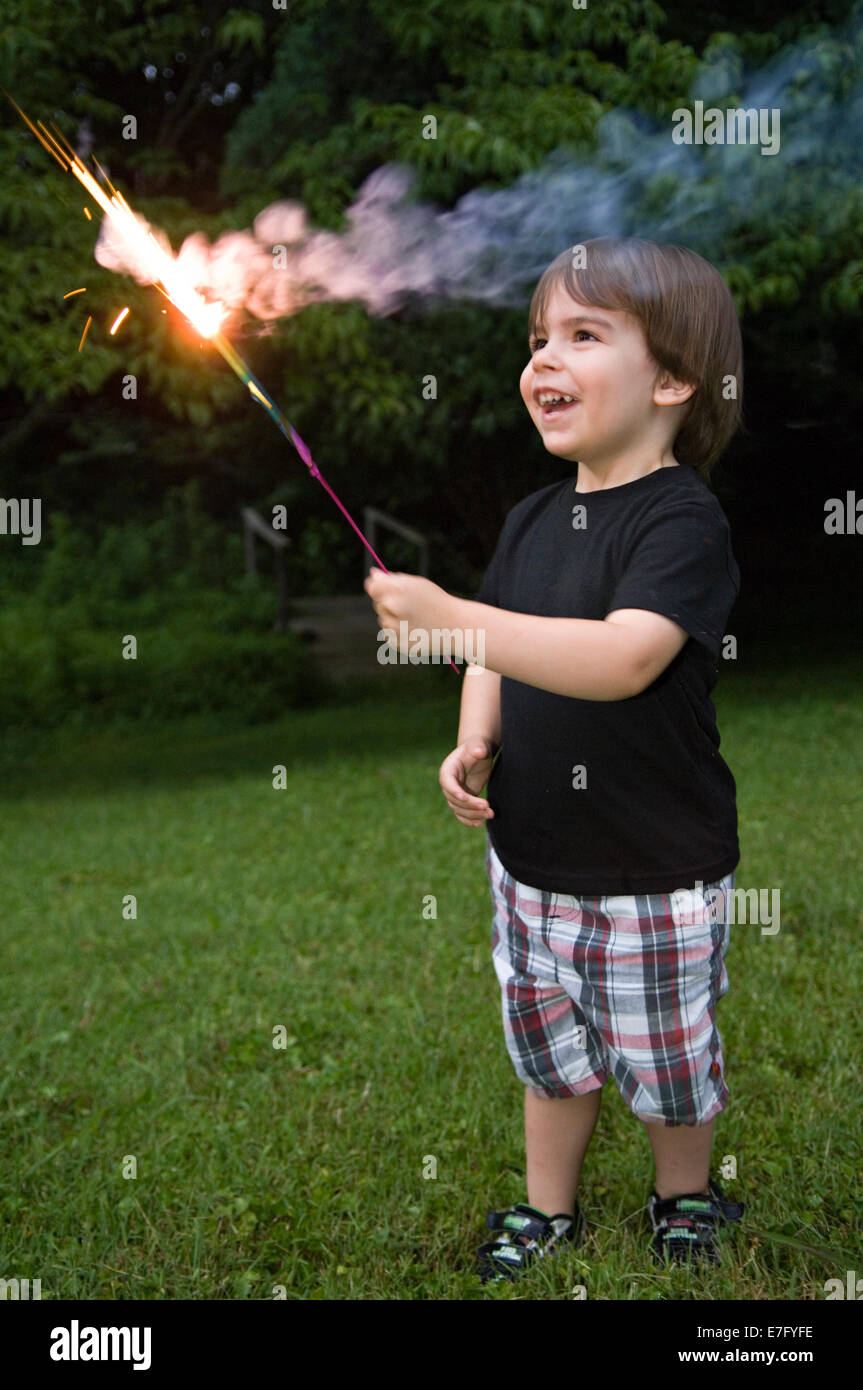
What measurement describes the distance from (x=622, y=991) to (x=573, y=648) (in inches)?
24.8

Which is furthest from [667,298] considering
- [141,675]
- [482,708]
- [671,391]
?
[141,675]

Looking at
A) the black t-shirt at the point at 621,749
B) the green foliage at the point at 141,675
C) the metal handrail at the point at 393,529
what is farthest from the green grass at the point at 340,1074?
the metal handrail at the point at 393,529

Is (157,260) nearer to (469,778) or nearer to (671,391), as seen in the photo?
(671,391)

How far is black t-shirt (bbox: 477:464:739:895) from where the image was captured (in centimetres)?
199

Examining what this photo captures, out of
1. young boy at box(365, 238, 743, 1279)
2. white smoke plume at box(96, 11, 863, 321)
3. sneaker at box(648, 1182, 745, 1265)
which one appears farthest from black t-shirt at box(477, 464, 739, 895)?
white smoke plume at box(96, 11, 863, 321)

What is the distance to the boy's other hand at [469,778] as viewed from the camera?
207cm

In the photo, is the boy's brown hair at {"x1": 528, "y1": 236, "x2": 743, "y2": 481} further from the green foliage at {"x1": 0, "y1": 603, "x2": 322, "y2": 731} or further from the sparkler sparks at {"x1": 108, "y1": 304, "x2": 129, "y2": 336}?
the green foliage at {"x1": 0, "y1": 603, "x2": 322, "y2": 731}

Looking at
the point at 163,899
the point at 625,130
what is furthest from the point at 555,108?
the point at 163,899

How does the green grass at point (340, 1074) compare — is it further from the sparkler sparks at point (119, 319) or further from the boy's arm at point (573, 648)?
the sparkler sparks at point (119, 319)

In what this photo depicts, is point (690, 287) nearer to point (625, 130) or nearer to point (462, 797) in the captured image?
point (462, 797)

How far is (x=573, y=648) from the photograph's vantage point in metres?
1.76

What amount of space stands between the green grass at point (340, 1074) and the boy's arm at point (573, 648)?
42.6 inches

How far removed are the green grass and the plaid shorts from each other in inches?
13.2

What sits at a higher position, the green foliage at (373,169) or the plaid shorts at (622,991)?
the green foliage at (373,169)
